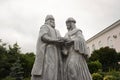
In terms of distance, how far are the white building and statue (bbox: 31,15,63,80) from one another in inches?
2229

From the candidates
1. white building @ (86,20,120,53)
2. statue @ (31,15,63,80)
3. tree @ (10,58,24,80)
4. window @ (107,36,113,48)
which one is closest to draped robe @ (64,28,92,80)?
statue @ (31,15,63,80)

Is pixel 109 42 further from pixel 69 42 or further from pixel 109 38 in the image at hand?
pixel 69 42

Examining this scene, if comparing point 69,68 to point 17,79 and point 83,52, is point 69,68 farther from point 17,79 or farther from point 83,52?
point 17,79

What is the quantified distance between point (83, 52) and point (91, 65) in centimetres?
3058

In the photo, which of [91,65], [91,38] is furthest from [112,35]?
[91,65]

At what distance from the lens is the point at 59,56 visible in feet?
30.1

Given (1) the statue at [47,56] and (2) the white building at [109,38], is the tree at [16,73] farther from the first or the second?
(2) the white building at [109,38]

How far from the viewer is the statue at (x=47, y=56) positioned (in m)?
8.72

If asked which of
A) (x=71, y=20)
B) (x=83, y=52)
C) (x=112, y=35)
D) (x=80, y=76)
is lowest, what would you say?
(x=80, y=76)

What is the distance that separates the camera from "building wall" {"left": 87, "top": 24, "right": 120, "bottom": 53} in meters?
65.9

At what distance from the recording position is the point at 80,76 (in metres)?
8.82

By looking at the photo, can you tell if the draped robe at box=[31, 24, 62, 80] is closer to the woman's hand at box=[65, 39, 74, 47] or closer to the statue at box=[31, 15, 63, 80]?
the statue at box=[31, 15, 63, 80]

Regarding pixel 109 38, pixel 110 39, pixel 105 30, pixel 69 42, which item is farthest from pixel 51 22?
pixel 105 30

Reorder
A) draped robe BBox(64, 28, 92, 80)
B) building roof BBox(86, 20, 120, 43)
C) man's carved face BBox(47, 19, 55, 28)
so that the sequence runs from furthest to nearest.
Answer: building roof BBox(86, 20, 120, 43)
man's carved face BBox(47, 19, 55, 28)
draped robe BBox(64, 28, 92, 80)
